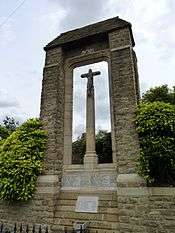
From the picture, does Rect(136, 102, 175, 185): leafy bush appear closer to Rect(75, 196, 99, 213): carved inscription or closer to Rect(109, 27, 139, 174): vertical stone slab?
→ Rect(109, 27, 139, 174): vertical stone slab

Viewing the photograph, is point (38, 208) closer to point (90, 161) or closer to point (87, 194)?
point (87, 194)

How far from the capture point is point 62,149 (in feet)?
25.8

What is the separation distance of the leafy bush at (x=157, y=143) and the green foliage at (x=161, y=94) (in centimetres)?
955

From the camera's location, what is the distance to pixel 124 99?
7.11 meters

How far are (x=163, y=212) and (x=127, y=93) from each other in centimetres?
354

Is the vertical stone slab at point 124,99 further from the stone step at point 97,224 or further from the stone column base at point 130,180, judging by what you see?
the stone step at point 97,224

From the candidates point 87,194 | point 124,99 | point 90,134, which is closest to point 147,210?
point 87,194

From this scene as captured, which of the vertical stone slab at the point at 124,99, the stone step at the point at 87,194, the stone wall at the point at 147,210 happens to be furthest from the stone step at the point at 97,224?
the vertical stone slab at the point at 124,99

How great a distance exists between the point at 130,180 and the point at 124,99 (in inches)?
97.6

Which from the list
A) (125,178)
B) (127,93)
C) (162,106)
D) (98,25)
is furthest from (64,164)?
(98,25)

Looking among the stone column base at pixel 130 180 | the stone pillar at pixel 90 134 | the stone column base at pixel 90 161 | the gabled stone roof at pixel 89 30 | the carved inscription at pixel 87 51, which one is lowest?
the stone column base at pixel 130 180

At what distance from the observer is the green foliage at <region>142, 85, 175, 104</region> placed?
15867 millimetres

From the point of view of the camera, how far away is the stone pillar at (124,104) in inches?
252

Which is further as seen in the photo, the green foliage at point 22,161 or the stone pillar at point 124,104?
the green foliage at point 22,161
